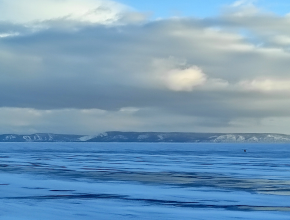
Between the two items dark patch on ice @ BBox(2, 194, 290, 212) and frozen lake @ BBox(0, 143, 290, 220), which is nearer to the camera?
frozen lake @ BBox(0, 143, 290, 220)

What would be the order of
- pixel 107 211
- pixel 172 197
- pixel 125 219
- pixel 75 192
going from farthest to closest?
1. pixel 75 192
2. pixel 172 197
3. pixel 107 211
4. pixel 125 219

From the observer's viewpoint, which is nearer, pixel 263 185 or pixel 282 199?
pixel 282 199

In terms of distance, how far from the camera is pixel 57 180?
847 inches

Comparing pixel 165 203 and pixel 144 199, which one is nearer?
pixel 165 203

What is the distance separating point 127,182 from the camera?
20.8 meters

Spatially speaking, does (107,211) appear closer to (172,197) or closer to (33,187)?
(172,197)

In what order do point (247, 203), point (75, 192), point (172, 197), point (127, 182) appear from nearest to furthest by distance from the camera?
point (247, 203), point (172, 197), point (75, 192), point (127, 182)

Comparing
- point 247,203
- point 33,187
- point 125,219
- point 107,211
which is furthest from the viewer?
point 33,187

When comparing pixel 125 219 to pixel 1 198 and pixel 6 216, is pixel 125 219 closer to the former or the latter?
pixel 6 216

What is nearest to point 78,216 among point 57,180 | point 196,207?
point 196,207

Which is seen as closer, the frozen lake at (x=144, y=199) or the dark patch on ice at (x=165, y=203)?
the frozen lake at (x=144, y=199)

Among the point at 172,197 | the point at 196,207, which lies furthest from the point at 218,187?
the point at 196,207

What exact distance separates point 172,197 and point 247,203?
8.38 feet

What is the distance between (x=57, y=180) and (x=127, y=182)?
3156mm
